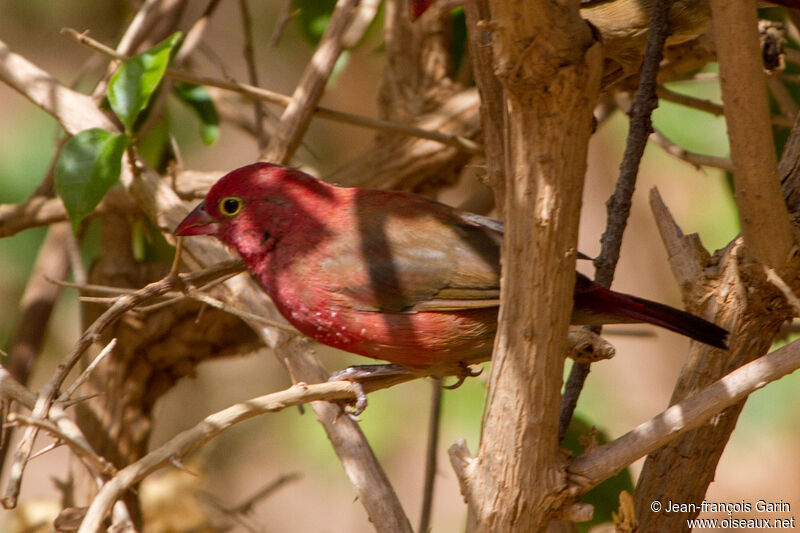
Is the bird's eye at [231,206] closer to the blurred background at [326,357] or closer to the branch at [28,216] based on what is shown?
the branch at [28,216]

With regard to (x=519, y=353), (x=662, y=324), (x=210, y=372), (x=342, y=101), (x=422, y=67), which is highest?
(x=342, y=101)

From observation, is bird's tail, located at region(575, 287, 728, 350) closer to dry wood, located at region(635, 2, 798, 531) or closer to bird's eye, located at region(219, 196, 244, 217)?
dry wood, located at region(635, 2, 798, 531)

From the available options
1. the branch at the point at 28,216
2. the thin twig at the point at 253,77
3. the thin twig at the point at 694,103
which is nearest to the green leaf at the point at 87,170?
the branch at the point at 28,216

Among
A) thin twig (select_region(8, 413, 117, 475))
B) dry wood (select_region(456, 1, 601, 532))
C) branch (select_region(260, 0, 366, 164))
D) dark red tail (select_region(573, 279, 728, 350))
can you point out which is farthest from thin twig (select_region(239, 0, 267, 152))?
dry wood (select_region(456, 1, 601, 532))

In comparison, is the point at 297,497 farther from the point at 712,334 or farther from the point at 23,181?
the point at 712,334

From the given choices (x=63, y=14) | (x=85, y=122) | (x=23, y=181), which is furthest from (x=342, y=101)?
(x=85, y=122)

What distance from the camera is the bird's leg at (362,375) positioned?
2.27m

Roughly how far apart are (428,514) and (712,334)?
142 cm

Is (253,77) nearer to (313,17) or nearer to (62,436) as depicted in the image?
(313,17)

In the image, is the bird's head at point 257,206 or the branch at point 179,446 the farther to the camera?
the bird's head at point 257,206

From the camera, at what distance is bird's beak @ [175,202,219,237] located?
254 centimetres

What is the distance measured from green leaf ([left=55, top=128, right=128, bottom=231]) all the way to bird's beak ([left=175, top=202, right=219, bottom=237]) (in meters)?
0.27

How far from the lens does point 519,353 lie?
5.35ft

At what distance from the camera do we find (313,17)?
349cm
